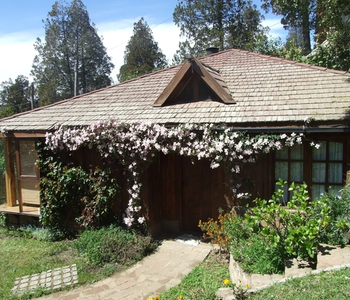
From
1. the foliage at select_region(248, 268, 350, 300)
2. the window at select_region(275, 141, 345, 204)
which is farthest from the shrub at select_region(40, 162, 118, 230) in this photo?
the foliage at select_region(248, 268, 350, 300)

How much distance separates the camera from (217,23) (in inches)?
1128

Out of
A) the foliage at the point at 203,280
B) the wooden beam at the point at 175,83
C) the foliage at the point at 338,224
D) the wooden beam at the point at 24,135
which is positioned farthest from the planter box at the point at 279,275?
the wooden beam at the point at 24,135

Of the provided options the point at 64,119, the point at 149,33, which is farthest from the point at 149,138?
the point at 149,33

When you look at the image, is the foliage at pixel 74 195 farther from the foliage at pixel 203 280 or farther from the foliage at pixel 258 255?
the foliage at pixel 258 255

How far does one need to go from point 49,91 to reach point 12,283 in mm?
34735

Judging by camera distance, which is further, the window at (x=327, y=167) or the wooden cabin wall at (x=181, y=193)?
the wooden cabin wall at (x=181, y=193)

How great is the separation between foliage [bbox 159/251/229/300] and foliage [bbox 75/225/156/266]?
1335mm

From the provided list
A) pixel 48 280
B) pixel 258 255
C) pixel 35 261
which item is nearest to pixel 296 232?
pixel 258 255

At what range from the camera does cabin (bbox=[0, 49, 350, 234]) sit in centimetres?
620

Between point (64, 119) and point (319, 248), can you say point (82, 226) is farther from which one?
point (319, 248)

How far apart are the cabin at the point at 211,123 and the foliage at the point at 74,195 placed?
1.31 feet

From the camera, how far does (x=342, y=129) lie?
222 inches

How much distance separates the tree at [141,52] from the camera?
3856 cm

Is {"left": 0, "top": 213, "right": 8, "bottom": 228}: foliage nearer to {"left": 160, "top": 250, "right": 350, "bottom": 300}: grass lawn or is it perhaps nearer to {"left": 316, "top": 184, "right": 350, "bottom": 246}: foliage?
{"left": 160, "top": 250, "right": 350, "bottom": 300}: grass lawn
